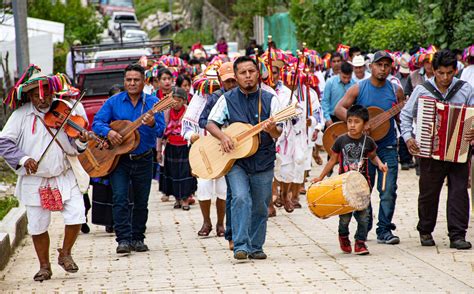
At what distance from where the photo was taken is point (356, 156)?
33.9ft

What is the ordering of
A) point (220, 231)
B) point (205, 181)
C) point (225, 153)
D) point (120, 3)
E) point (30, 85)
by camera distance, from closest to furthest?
point (30, 85) < point (225, 153) < point (205, 181) < point (220, 231) < point (120, 3)

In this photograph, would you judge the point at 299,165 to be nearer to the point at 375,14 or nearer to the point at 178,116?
the point at 178,116

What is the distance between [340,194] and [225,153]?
3.72 ft

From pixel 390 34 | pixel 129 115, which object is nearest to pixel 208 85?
pixel 129 115

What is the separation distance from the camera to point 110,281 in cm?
943

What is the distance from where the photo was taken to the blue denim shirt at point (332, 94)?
17.0 meters

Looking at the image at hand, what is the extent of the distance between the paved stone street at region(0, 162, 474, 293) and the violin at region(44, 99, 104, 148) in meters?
1.35

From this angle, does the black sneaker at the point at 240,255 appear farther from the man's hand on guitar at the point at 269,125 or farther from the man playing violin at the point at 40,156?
the man playing violin at the point at 40,156

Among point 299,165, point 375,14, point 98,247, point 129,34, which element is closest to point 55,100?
point 98,247

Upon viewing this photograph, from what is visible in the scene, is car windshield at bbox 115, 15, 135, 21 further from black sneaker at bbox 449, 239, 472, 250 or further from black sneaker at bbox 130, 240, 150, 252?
black sneaker at bbox 449, 239, 472, 250

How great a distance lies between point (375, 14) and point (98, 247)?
16.7 metres

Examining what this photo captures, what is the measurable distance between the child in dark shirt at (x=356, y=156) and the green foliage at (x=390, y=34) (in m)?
13.3

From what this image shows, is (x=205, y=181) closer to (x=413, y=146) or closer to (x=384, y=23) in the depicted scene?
(x=413, y=146)

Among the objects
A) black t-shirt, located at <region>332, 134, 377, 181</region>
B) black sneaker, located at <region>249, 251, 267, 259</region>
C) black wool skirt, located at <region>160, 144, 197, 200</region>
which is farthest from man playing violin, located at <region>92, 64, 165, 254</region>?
black wool skirt, located at <region>160, 144, 197, 200</region>
